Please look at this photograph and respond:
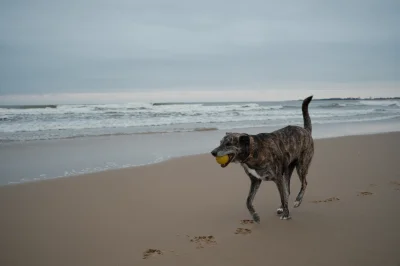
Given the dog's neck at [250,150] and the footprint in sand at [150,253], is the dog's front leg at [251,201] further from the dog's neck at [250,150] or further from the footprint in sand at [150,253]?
the footprint in sand at [150,253]

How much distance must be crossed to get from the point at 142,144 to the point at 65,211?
25.9ft

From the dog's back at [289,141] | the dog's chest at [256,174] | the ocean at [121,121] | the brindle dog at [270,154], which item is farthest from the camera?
the ocean at [121,121]

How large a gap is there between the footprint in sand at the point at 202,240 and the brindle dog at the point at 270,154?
2.59 ft

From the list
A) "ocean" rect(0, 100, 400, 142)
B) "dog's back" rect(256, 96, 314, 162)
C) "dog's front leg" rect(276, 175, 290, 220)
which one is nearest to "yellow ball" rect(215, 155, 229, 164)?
"dog's back" rect(256, 96, 314, 162)

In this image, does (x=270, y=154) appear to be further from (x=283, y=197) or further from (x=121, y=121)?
(x=121, y=121)

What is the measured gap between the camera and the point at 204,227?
462cm

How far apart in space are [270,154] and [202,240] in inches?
56.9

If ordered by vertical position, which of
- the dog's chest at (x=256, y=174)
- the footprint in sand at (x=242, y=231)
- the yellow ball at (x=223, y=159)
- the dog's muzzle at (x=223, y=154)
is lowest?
the footprint in sand at (x=242, y=231)

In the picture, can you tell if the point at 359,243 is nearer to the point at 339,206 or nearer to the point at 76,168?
the point at 339,206

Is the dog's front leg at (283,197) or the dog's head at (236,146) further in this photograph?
the dog's front leg at (283,197)

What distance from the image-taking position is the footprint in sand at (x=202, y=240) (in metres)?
4.09

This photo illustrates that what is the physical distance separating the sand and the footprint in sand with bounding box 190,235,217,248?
0.01 metres

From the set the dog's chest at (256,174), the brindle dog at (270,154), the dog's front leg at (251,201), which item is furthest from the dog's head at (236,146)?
the dog's front leg at (251,201)

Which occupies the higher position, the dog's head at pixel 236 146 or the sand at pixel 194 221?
the dog's head at pixel 236 146
